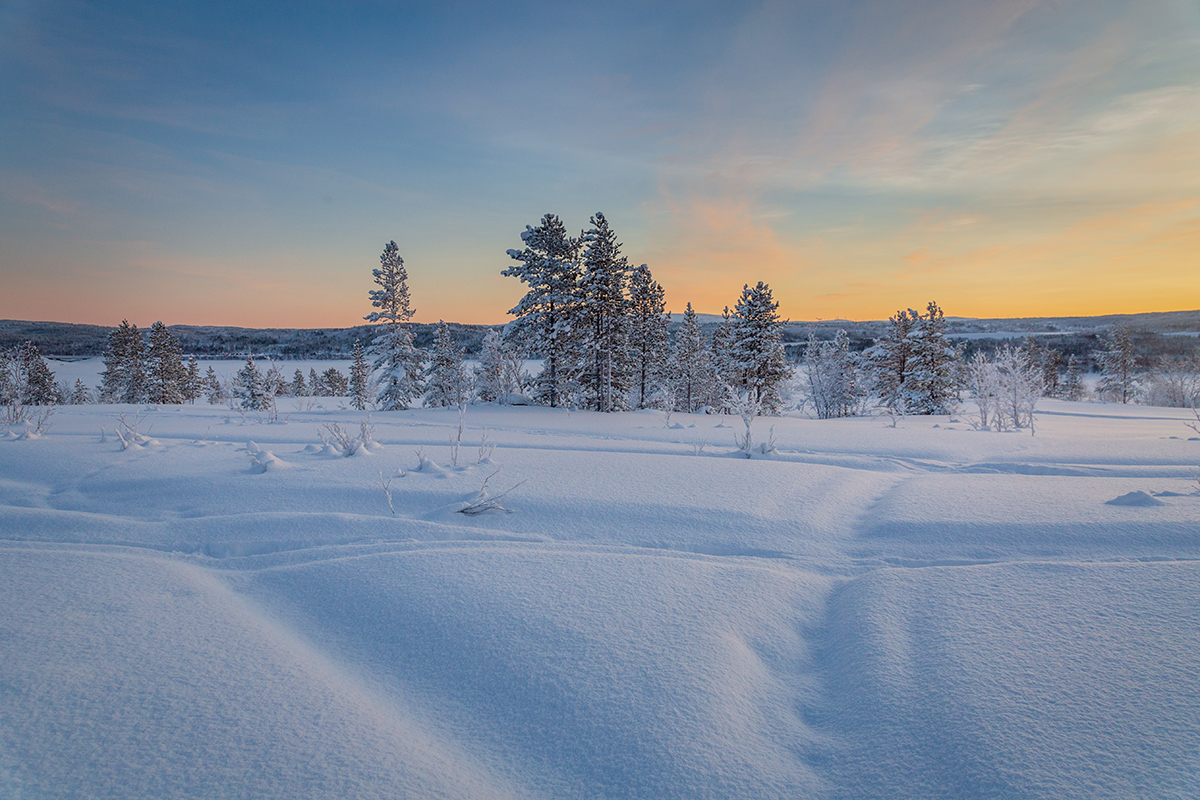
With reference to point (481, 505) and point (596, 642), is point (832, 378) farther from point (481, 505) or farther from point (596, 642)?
point (596, 642)

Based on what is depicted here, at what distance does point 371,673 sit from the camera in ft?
7.09

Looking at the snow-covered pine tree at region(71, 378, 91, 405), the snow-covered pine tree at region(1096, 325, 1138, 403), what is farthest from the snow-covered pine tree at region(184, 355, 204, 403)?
the snow-covered pine tree at region(1096, 325, 1138, 403)

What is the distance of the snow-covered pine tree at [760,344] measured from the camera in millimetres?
29891

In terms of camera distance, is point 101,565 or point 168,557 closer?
point 101,565

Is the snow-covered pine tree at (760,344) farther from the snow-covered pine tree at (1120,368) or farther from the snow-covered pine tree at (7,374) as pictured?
the snow-covered pine tree at (1120,368)

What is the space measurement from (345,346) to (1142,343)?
13536cm

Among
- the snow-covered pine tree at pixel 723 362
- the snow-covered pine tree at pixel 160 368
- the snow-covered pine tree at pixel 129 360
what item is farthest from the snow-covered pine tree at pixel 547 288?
the snow-covered pine tree at pixel 129 360

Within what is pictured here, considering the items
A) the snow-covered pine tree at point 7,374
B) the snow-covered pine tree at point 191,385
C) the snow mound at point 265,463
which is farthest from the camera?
the snow-covered pine tree at point 191,385

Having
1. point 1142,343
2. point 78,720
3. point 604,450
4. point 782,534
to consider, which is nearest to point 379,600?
point 78,720

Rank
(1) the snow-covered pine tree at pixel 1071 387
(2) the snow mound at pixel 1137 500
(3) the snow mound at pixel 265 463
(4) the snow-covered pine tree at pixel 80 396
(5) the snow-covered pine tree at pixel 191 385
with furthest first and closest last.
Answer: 1. (1) the snow-covered pine tree at pixel 1071 387
2. (4) the snow-covered pine tree at pixel 80 396
3. (5) the snow-covered pine tree at pixel 191 385
4. (3) the snow mound at pixel 265 463
5. (2) the snow mound at pixel 1137 500

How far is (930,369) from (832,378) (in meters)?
8.00

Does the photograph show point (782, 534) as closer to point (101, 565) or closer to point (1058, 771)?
point (1058, 771)

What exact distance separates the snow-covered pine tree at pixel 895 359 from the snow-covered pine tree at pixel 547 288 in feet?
69.6

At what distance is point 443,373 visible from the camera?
35062 mm
